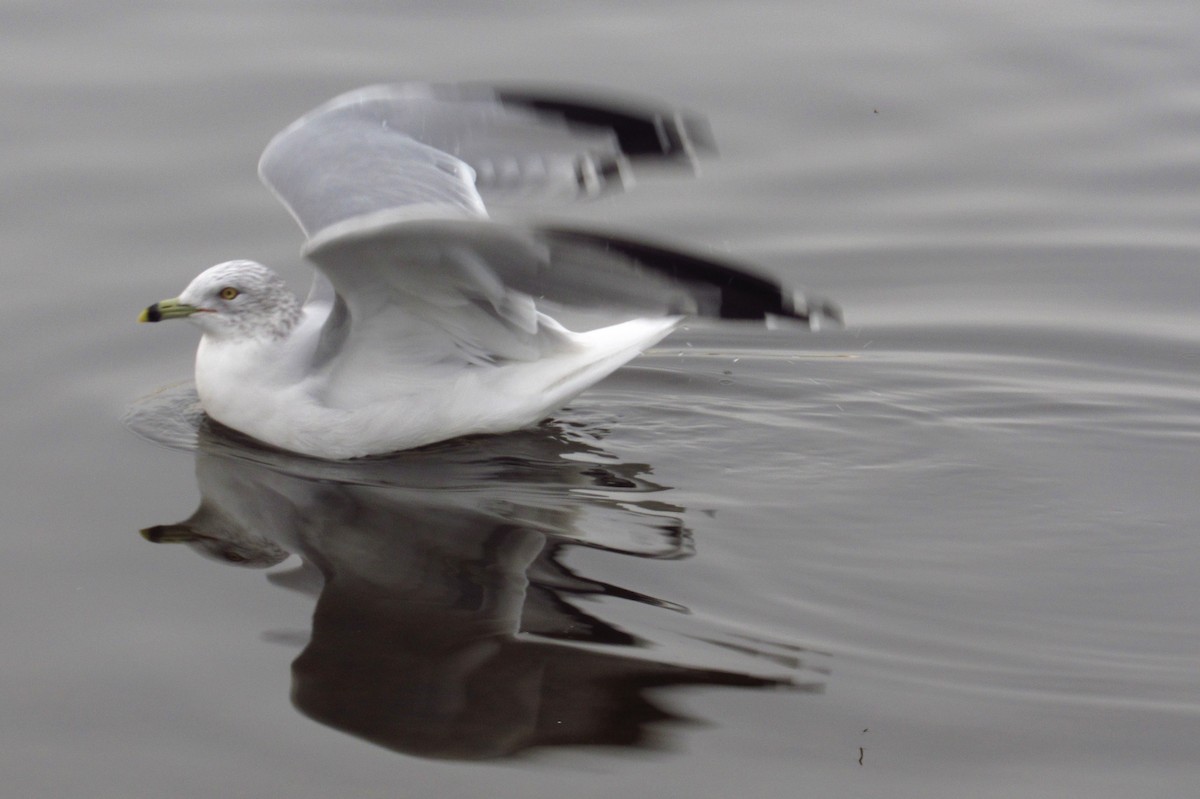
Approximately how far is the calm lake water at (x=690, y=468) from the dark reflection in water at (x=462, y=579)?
16mm

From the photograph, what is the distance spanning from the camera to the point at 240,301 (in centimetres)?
647

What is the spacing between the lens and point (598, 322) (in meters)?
7.47

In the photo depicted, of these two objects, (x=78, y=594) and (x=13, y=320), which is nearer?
(x=78, y=594)

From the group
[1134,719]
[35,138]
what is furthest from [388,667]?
[35,138]

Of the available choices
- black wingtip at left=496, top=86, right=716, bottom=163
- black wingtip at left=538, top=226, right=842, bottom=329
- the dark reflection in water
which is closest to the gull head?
the dark reflection in water

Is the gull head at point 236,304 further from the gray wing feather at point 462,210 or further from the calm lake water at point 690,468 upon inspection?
the calm lake water at point 690,468

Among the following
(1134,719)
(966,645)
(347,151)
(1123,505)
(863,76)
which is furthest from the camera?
(863,76)

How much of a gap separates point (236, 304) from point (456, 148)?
102cm

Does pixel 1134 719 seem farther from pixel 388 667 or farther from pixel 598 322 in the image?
pixel 598 322

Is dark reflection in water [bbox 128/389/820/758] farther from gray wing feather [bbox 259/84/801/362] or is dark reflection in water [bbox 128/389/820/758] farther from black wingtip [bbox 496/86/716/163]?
black wingtip [bbox 496/86/716/163]

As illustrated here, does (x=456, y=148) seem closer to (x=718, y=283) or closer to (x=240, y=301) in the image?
(x=240, y=301)

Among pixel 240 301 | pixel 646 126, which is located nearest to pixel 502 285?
pixel 646 126

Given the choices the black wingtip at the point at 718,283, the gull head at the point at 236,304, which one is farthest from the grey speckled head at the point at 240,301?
the black wingtip at the point at 718,283

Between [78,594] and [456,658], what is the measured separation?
48.1 inches
